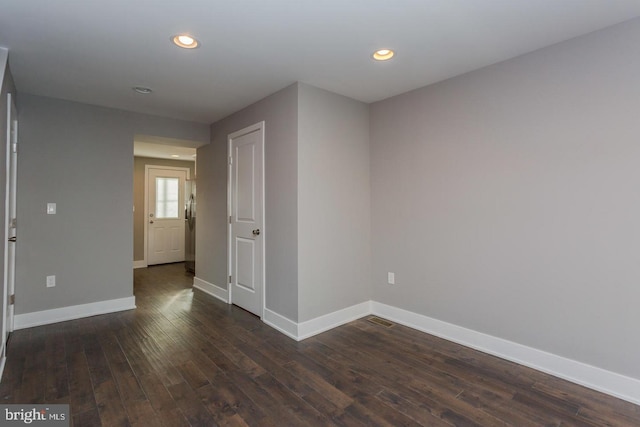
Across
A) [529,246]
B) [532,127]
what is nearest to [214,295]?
[529,246]

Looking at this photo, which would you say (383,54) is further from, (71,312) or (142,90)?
(71,312)

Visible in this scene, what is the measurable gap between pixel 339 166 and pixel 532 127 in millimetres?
1708

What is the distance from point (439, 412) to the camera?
6.26ft

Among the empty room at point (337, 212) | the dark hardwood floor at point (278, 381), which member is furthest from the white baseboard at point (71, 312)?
the dark hardwood floor at point (278, 381)

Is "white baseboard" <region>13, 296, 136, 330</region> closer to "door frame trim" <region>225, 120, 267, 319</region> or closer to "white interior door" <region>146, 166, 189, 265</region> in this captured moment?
"door frame trim" <region>225, 120, 267, 319</region>

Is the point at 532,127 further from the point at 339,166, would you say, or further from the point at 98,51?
the point at 98,51

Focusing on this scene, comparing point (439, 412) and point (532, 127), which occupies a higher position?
point (532, 127)

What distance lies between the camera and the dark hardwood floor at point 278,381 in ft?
6.14

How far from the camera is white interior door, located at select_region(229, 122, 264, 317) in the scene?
3484mm

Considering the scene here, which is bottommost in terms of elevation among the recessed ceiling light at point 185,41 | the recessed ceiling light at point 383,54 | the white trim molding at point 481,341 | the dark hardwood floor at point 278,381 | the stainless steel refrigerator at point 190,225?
the dark hardwood floor at point 278,381

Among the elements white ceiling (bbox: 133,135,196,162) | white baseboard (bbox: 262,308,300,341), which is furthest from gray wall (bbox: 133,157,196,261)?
white baseboard (bbox: 262,308,300,341)

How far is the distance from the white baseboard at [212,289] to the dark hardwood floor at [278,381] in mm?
852

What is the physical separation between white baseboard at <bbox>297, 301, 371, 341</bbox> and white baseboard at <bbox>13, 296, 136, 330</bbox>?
2.27m

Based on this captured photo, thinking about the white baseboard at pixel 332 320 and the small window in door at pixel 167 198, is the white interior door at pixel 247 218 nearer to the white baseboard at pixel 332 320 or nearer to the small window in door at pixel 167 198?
the white baseboard at pixel 332 320
